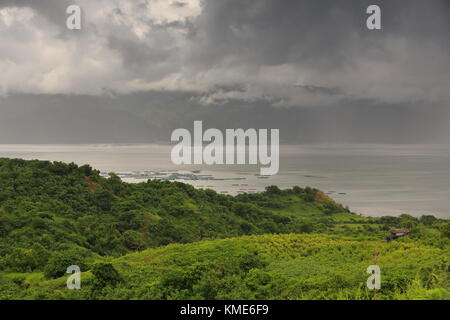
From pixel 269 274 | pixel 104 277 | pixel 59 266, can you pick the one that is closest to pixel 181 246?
pixel 59 266

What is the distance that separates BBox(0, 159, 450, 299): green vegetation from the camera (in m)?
8.42

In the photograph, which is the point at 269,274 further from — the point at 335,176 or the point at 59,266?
the point at 335,176

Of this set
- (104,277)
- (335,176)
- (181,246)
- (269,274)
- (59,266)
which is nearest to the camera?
(104,277)

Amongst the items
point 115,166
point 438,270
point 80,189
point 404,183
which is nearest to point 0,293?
point 438,270

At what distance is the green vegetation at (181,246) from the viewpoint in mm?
8422

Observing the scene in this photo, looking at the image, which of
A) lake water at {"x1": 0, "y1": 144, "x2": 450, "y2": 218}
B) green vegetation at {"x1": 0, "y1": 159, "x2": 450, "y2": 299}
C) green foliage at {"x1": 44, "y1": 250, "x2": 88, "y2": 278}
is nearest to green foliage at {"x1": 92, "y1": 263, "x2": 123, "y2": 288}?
green vegetation at {"x1": 0, "y1": 159, "x2": 450, "y2": 299}

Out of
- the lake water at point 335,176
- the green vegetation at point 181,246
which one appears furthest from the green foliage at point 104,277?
the lake water at point 335,176

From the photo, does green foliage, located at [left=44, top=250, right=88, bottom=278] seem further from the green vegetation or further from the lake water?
the lake water

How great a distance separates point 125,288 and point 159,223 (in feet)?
67.3

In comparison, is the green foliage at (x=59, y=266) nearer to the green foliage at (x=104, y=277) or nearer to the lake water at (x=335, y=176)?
the green foliage at (x=104, y=277)

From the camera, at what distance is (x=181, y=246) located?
15.3 metres

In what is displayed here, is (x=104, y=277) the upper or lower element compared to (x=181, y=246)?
upper

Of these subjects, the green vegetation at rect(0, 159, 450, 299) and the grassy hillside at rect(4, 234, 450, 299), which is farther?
the green vegetation at rect(0, 159, 450, 299)

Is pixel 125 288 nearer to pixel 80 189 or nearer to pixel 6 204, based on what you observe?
pixel 6 204
